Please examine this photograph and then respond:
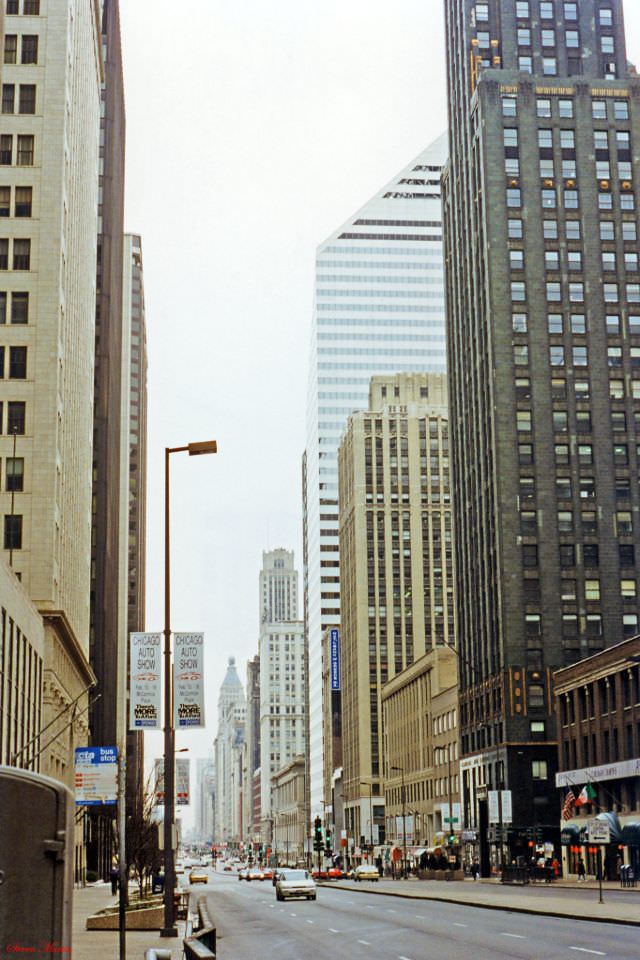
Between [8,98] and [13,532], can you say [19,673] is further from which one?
[8,98]

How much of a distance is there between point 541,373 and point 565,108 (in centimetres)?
2654

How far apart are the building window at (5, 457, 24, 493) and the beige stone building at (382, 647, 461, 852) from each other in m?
66.1

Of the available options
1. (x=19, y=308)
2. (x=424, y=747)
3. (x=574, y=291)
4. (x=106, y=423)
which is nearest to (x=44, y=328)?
(x=19, y=308)

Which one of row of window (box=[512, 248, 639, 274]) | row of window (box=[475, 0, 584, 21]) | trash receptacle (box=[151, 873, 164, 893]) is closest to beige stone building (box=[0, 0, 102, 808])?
trash receptacle (box=[151, 873, 164, 893])

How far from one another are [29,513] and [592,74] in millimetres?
79976

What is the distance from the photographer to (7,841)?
776 centimetres

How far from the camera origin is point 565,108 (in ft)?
417

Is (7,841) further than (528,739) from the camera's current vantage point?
No

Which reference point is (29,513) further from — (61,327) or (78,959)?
(78,959)

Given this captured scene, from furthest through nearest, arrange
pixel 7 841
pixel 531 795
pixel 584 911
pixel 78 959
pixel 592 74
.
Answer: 1. pixel 592 74
2. pixel 531 795
3. pixel 584 911
4. pixel 78 959
5. pixel 7 841

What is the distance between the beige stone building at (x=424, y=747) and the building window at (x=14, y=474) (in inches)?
2603

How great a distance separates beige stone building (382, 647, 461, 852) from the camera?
138500 mm

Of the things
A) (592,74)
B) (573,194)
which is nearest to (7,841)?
(573,194)

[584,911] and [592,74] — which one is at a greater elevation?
[592,74]
